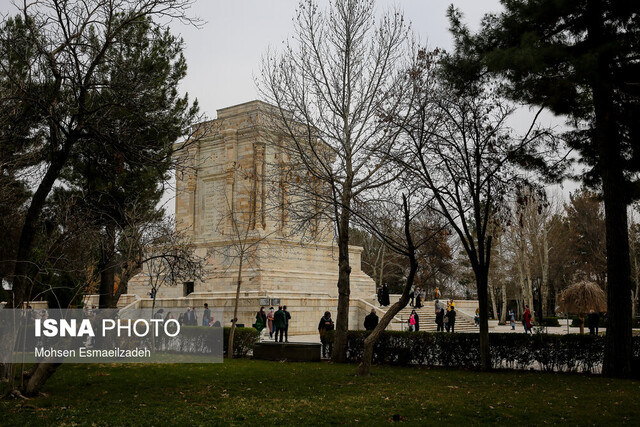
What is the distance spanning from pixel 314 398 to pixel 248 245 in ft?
73.2

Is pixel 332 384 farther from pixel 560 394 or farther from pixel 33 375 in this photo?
pixel 33 375

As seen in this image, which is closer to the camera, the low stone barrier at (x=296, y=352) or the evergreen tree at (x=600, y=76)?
the evergreen tree at (x=600, y=76)

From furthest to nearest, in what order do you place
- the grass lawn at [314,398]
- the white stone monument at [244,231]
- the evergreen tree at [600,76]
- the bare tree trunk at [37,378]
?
the white stone monument at [244,231]
the evergreen tree at [600,76]
the bare tree trunk at [37,378]
the grass lawn at [314,398]

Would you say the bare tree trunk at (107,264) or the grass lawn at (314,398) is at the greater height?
the bare tree trunk at (107,264)

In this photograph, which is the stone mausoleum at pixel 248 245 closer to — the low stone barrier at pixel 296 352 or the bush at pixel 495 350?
the low stone barrier at pixel 296 352

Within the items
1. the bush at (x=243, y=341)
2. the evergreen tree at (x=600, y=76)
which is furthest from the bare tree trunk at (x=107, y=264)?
the evergreen tree at (x=600, y=76)

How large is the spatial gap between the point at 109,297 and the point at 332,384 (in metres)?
9.98

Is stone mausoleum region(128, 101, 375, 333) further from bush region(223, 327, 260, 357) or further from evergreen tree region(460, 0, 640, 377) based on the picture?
evergreen tree region(460, 0, 640, 377)

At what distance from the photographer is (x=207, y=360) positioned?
16234 millimetres

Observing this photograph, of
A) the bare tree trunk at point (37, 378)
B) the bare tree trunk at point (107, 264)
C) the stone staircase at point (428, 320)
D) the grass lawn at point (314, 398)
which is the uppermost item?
the bare tree trunk at point (107, 264)

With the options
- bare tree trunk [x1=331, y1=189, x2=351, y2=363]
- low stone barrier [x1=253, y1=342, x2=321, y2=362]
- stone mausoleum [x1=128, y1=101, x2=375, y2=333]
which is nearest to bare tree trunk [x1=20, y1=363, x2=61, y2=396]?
low stone barrier [x1=253, y1=342, x2=321, y2=362]

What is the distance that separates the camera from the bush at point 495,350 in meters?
13.5

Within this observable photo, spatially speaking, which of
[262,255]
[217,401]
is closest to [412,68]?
[217,401]

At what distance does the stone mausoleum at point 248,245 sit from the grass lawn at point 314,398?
14205mm
